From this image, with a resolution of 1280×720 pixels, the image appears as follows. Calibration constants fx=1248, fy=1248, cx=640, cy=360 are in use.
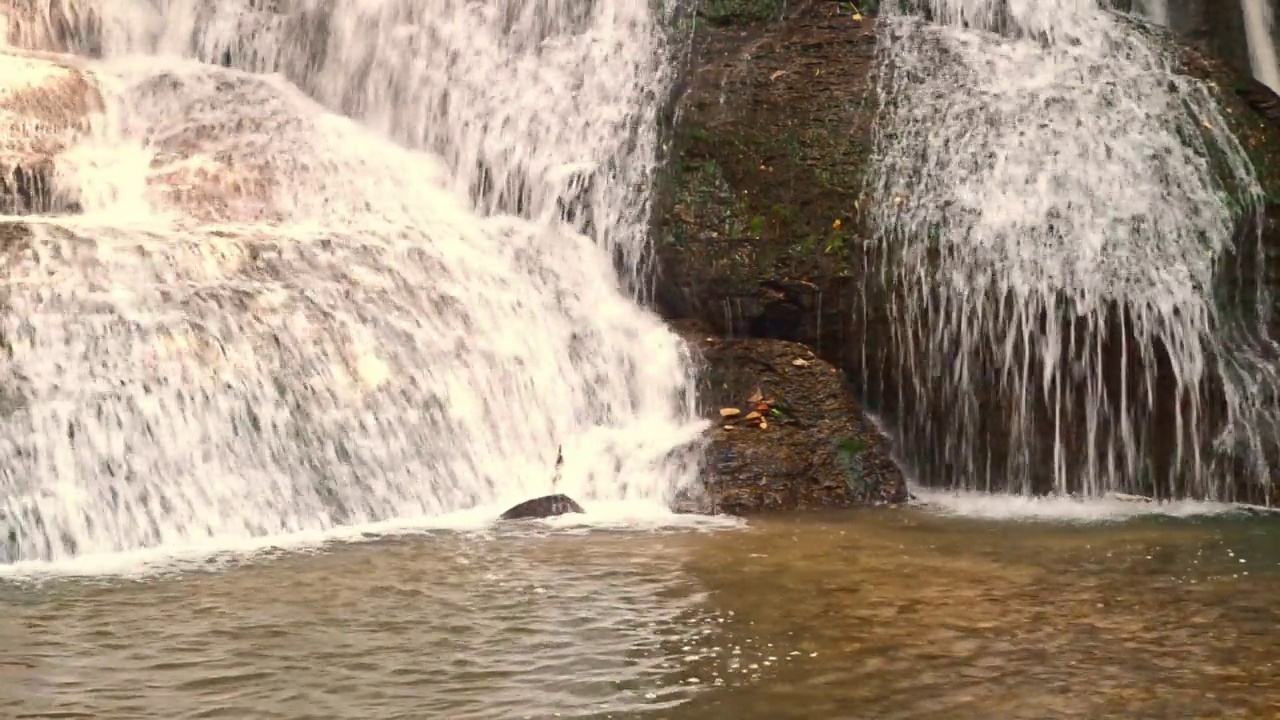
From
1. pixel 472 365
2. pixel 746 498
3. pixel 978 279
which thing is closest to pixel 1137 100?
pixel 978 279

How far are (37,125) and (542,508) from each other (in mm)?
6262

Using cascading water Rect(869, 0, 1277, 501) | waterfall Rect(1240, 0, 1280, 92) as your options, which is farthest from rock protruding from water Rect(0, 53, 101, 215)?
waterfall Rect(1240, 0, 1280, 92)

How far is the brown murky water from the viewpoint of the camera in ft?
12.2

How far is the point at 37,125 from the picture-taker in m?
10.5

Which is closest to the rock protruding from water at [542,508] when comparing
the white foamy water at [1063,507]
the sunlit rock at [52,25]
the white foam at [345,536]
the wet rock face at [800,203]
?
the white foam at [345,536]

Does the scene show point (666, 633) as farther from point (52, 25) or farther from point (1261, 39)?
point (1261, 39)

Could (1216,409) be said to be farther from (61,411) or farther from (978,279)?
(61,411)

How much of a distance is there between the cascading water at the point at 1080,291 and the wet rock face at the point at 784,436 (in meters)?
Answer: 0.73

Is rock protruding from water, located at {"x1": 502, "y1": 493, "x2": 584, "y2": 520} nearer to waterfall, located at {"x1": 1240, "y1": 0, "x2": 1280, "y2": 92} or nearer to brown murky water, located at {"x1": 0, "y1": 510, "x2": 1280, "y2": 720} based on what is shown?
brown murky water, located at {"x1": 0, "y1": 510, "x2": 1280, "y2": 720}

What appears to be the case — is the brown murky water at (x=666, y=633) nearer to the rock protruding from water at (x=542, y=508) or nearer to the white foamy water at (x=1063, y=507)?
the rock protruding from water at (x=542, y=508)

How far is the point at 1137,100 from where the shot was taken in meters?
9.40

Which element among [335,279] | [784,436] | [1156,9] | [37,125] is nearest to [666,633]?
[784,436]

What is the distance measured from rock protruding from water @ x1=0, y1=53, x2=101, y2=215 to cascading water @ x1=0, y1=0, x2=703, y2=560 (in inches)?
8.4

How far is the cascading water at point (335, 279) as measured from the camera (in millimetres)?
6816
